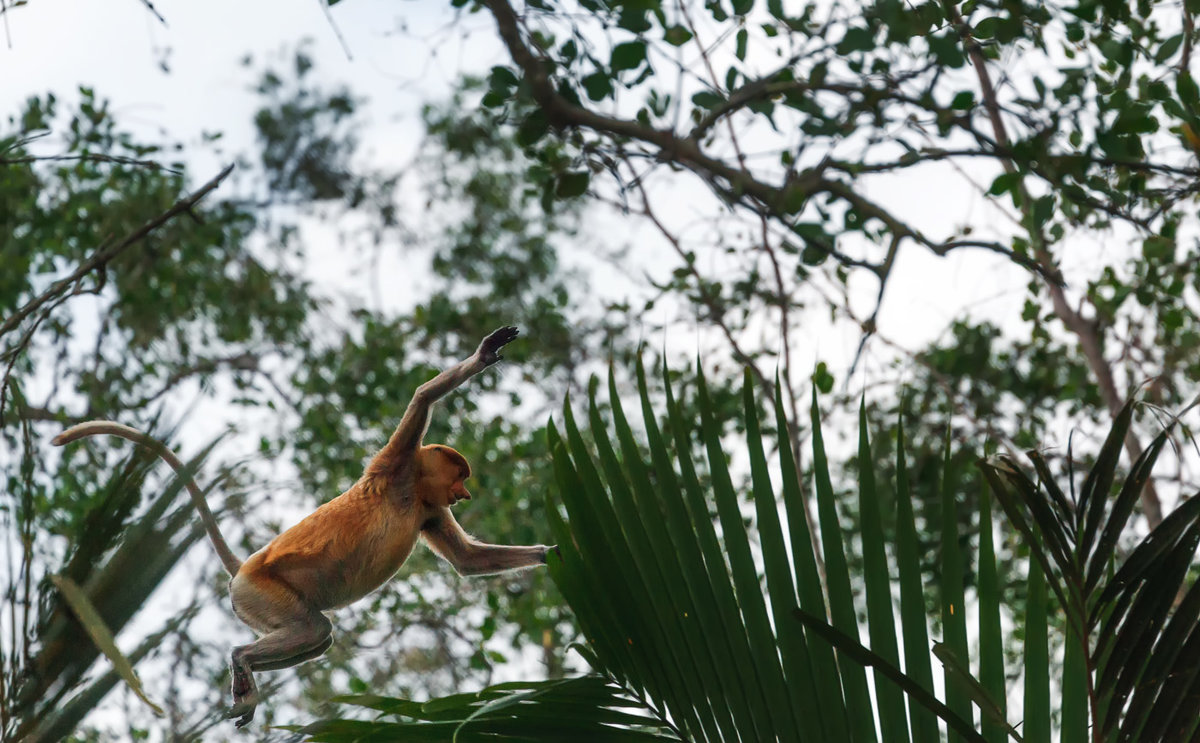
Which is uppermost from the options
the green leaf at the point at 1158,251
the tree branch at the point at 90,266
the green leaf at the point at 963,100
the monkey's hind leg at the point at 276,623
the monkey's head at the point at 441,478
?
the green leaf at the point at 1158,251

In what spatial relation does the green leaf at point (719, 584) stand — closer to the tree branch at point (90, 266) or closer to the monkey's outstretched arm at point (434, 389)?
the monkey's outstretched arm at point (434, 389)

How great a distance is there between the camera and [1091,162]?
232 centimetres

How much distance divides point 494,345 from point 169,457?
51cm

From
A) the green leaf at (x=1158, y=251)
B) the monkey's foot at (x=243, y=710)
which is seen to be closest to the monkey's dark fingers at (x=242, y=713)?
the monkey's foot at (x=243, y=710)

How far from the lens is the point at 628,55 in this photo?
2.32 m

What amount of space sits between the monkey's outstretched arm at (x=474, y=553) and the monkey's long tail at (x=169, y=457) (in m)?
0.34

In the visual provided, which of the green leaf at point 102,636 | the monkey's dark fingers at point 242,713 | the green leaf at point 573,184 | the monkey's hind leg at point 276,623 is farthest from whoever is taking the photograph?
the green leaf at point 573,184

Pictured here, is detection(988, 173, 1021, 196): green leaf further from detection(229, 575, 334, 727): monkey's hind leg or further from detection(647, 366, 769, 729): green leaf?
detection(229, 575, 334, 727): monkey's hind leg

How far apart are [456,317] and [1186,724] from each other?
5211mm

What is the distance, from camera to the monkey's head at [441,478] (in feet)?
6.66

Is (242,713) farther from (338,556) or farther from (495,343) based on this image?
(495,343)

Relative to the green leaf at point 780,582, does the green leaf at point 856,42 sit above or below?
above

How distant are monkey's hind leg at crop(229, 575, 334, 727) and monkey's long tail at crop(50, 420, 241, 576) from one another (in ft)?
0.39

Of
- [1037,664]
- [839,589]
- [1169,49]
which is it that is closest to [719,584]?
[839,589]
